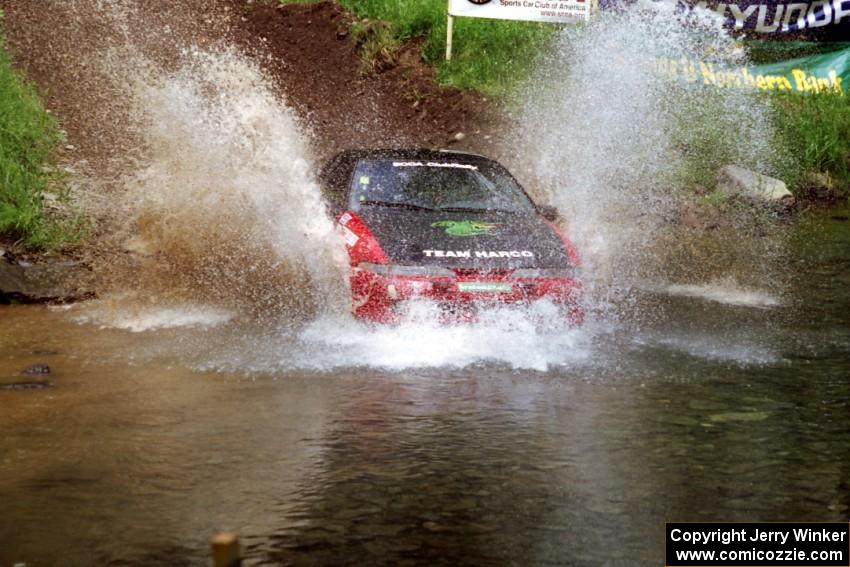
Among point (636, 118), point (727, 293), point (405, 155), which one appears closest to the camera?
point (405, 155)

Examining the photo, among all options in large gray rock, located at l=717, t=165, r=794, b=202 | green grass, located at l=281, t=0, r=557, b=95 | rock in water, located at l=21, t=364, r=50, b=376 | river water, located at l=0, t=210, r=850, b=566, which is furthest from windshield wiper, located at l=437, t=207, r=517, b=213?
green grass, located at l=281, t=0, r=557, b=95

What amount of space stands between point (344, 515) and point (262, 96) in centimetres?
1302

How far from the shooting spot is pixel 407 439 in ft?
18.5

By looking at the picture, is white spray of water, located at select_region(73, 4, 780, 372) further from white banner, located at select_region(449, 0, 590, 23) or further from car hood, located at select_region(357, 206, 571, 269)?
white banner, located at select_region(449, 0, 590, 23)

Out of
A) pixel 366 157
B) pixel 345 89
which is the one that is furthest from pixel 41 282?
pixel 345 89

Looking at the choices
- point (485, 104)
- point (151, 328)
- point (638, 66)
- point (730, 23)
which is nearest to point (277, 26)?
point (485, 104)

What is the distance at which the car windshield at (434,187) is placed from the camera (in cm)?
870

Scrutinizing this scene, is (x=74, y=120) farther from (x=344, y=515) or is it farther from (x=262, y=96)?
(x=344, y=515)

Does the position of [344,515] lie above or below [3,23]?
below

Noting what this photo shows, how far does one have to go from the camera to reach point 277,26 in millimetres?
18406

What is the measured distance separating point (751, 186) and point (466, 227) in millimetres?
8004

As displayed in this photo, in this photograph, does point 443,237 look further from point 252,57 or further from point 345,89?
point 252,57

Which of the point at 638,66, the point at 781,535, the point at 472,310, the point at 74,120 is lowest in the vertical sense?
the point at 781,535

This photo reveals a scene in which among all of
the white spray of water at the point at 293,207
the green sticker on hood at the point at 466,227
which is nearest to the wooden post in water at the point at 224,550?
the white spray of water at the point at 293,207
